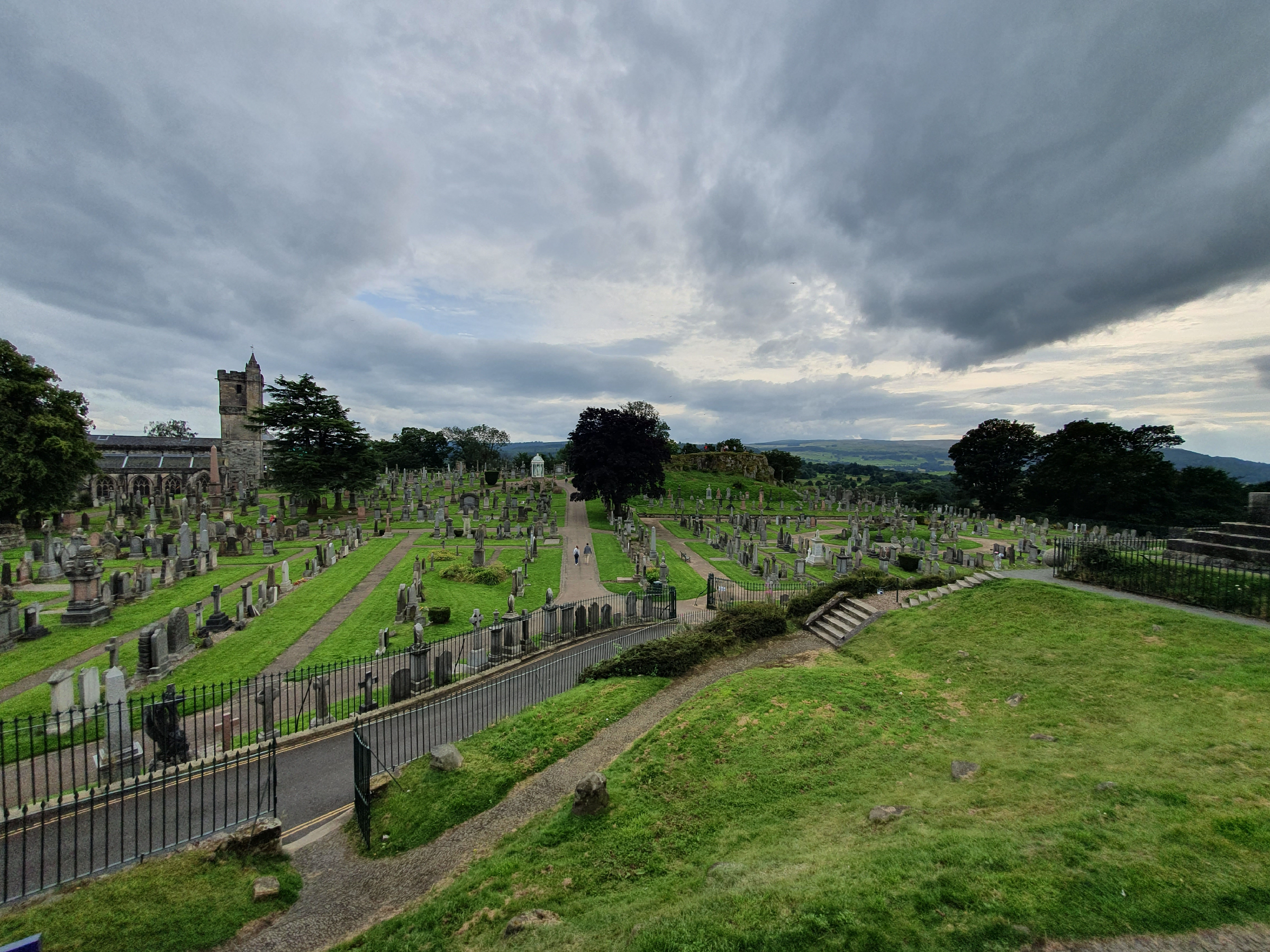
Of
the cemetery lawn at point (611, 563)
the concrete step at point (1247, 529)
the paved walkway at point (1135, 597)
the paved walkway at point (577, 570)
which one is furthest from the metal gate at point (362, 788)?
the concrete step at point (1247, 529)

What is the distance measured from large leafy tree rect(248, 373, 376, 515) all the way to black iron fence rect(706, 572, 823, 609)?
35.0 m

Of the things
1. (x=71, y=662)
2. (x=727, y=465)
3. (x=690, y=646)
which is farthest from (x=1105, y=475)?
(x=71, y=662)

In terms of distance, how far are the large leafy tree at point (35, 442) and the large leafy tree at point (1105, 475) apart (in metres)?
88.8

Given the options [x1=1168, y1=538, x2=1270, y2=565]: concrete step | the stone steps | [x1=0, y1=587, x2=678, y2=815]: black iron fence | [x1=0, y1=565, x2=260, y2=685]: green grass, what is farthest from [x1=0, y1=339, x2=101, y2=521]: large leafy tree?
[x1=1168, y1=538, x2=1270, y2=565]: concrete step

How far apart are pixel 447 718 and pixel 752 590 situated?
16.1 metres

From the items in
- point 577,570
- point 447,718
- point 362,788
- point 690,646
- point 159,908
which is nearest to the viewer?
point 159,908

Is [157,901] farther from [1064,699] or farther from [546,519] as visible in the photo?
[546,519]

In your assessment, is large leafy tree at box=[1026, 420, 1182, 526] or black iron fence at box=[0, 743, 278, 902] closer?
black iron fence at box=[0, 743, 278, 902]

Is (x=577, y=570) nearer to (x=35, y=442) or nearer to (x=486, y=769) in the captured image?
(x=486, y=769)

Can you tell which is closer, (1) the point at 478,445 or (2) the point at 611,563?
(2) the point at 611,563

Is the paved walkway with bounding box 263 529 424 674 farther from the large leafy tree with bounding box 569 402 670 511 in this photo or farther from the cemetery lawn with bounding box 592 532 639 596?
the large leafy tree with bounding box 569 402 670 511

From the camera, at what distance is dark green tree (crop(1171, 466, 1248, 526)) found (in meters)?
51.6

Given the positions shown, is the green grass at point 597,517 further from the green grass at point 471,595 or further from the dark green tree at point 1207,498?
the dark green tree at point 1207,498

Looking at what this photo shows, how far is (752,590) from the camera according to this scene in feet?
81.3
